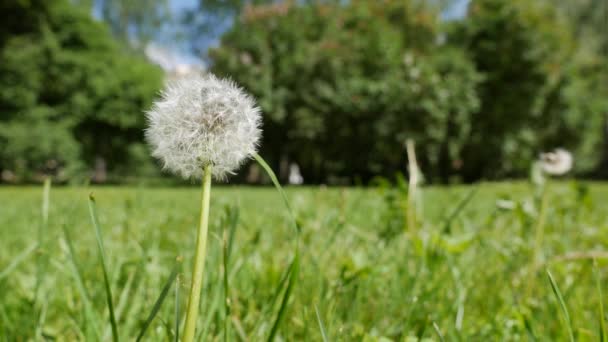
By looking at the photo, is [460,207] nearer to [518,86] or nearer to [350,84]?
[350,84]

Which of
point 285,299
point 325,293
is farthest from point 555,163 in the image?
point 285,299

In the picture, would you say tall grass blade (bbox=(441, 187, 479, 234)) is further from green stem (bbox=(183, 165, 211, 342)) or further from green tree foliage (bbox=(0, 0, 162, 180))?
green tree foliage (bbox=(0, 0, 162, 180))

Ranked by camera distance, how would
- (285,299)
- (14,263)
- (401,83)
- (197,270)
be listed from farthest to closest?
(401,83), (14,263), (285,299), (197,270)

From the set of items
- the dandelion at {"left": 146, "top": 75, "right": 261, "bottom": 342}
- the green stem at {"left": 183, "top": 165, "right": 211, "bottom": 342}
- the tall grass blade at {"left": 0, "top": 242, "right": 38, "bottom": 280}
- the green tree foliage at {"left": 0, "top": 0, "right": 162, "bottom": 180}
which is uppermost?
the green tree foliage at {"left": 0, "top": 0, "right": 162, "bottom": 180}

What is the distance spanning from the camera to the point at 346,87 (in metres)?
13.4

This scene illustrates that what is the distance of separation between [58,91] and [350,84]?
10496 mm

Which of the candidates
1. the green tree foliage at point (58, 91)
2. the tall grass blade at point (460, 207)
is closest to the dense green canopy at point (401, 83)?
the green tree foliage at point (58, 91)

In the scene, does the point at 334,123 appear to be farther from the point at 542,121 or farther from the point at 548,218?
the point at 548,218

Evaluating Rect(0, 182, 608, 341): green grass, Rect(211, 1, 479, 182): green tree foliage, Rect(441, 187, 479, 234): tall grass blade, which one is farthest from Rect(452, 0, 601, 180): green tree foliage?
Rect(441, 187, 479, 234): tall grass blade

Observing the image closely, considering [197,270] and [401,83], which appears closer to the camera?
[197,270]

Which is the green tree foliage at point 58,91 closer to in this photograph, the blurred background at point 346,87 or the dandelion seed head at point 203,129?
the blurred background at point 346,87

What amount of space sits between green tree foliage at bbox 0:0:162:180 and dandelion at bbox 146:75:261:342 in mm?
14472

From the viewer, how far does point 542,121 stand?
15.5 m

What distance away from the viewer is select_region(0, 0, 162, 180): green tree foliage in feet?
43.3
